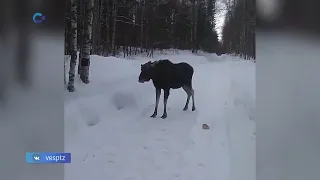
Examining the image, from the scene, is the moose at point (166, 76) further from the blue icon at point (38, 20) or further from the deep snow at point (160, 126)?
the blue icon at point (38, 20)

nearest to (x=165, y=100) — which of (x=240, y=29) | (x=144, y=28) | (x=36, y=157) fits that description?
(x=144, y=28)

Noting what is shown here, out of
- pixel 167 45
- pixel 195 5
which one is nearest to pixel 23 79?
pixel 167 45

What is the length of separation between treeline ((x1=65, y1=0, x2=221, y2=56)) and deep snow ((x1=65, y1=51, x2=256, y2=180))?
0.05 metres

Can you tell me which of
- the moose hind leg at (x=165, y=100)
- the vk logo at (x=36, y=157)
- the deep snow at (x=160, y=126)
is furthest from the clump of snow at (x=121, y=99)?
the vk logo at (x=36, y=157)

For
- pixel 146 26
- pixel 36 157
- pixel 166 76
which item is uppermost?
pixel 146 26

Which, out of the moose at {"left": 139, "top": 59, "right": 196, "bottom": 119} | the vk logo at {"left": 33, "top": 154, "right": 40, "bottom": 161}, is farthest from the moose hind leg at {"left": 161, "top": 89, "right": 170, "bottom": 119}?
the vk logo at {"left": 33, "top": 154, "right": 40, "bottom": 161}

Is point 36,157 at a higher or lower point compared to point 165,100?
lower

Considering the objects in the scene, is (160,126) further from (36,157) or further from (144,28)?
(36,157)

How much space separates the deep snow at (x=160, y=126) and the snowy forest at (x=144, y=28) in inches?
1.7

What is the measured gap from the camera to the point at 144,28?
1.53 m

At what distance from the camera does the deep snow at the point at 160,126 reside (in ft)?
4.78

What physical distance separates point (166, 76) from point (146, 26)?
0.79ft

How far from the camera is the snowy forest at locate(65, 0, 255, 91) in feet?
4.91

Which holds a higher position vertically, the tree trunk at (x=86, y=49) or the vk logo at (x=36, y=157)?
the tree trunk at (x=86, y=49)
